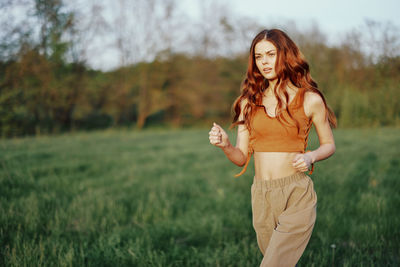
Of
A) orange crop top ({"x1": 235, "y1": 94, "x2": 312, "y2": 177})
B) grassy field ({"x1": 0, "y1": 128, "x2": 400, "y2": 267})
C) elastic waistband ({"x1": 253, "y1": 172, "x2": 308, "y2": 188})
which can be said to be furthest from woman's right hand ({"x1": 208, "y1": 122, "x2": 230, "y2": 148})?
grassy field ({"x1": 0, "y1": 128, "x2": 400, "y2": 267})

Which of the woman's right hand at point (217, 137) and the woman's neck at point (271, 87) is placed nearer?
the woman's right hand at point (217, 137)

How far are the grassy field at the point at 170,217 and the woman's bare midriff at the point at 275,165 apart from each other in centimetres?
100

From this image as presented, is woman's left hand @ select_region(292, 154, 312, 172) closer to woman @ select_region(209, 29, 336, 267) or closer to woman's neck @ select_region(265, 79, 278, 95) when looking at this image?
woman @ select_region(209, 29, 336, 267)

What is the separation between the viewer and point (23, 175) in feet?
17.0

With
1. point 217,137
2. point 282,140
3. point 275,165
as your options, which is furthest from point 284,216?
point 217,137

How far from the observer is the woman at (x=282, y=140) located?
73.8 inches

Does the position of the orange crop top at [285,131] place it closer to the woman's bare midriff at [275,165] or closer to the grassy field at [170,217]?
the woman's bare midriff at [275,165]

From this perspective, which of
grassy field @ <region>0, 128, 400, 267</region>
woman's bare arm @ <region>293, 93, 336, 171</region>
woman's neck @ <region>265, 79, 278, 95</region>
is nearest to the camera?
woman's bare arm @ <region>293, 93, 336, 171</region>

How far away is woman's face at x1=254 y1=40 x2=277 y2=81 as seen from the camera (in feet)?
6.86

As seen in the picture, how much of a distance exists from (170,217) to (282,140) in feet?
8.11

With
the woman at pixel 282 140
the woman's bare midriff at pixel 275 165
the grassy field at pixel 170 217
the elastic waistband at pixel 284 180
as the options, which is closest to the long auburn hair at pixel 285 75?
the woman at pixel 282 140

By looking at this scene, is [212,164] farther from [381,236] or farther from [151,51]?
[151,51]

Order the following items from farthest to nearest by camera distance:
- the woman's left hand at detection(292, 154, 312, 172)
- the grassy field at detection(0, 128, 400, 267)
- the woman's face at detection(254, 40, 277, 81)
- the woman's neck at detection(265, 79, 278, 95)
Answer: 1. the grassy field at detection(0, 128, 400, 267)
2. the woman's neck at detection(265, 79, 278, 95)
3. the woman's face at detection(254, 40, 277, 81)
4. the woman's left hand at detection(292, 154, 312, 172)

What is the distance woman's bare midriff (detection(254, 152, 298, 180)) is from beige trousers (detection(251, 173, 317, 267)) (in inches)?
1.5
